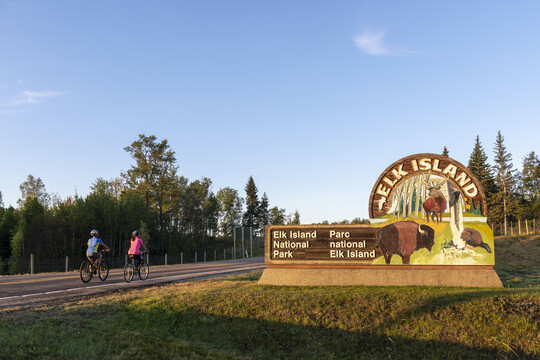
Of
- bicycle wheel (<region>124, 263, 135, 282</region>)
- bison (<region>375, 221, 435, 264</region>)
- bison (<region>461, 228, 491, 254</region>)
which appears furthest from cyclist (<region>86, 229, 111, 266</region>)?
bison (<region>461, 228, 491, 254</region>)

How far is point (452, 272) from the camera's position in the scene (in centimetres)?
1295

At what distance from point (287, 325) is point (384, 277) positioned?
4881mm

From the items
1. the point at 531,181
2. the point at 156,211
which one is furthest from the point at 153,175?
the point at 531,181

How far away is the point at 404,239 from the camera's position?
1329 centimetres

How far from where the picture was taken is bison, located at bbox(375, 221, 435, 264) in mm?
13172

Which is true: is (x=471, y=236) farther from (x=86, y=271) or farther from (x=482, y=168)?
(x=482, y=168)

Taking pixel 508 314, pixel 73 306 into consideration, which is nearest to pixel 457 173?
pixel 508 314

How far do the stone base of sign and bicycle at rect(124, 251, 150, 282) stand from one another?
5721mm

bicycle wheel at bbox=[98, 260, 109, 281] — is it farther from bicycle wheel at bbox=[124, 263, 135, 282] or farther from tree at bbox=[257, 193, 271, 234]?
tree at bbox=[257, 193, 271, 234]

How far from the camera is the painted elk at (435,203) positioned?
13203 mm

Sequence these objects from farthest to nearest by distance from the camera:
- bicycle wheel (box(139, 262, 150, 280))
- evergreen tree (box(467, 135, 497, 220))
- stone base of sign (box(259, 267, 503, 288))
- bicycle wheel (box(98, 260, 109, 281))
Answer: evergreen tree (box(467, 135, 497, 220))
bicycle wheel (box(139, 262, 150, 280))
bicycle wheel (box(98, 260, 109, 281))
stone base of sign (box(259, 267, 503, 288))

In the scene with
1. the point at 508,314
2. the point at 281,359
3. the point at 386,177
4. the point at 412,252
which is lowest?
the point at 281,359

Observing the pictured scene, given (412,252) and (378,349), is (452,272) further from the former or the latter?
(378,349)

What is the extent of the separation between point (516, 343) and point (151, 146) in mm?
67538
